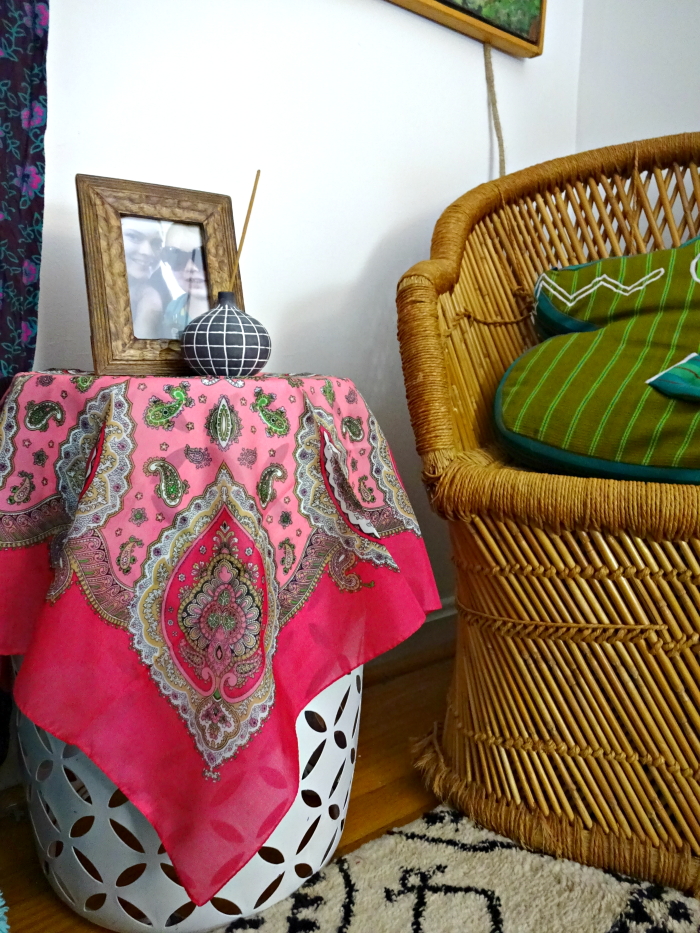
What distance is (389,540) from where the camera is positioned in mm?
761

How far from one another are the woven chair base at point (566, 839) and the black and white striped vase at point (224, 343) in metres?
0.60

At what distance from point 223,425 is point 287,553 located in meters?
0.15

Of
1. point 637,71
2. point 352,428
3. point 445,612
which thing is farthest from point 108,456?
point 637,71

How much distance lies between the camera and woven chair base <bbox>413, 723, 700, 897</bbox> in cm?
73

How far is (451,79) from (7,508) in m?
1.22

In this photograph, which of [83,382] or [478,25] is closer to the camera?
[83,382]

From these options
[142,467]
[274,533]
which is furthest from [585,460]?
[142,467]

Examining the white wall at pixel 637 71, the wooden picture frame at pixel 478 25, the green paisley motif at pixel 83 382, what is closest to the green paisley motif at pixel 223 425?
the green paisley motif at pixel 83 382

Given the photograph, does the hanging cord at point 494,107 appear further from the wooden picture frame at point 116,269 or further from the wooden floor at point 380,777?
the wooden floor at point 380,777

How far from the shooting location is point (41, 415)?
637 millimetres

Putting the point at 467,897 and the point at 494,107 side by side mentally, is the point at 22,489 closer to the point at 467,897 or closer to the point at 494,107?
the point at 467,897

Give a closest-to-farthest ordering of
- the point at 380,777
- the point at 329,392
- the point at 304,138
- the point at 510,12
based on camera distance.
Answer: the point at 329,392
the point at 380,777
the point at 304,138
the point at 510,12

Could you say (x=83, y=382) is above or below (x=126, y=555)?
above

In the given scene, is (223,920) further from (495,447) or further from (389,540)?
(495,447)
